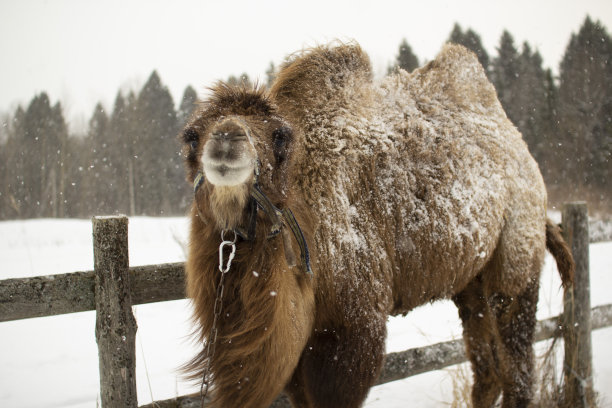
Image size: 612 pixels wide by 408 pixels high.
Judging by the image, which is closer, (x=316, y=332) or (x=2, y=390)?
(x=316, y=332)

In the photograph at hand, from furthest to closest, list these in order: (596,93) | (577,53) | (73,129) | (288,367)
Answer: (73,129), (577,53), (596,93), (288,367)

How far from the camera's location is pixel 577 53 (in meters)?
27.3

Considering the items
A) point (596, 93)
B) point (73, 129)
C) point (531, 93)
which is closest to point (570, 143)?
point (596, 93)

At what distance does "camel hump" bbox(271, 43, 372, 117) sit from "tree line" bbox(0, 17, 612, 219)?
22912 millimetres

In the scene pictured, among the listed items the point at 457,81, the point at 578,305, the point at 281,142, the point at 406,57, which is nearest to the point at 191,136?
the point at 281,142

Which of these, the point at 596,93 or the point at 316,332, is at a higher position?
the point at 596,93

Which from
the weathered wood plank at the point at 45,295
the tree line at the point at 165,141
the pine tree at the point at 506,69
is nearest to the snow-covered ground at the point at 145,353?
the weathered wood plank at the point at 45,295

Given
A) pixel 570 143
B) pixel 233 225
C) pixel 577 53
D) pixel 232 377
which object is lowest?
pixel 232 377

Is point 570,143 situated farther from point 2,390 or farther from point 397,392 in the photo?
point 2,390

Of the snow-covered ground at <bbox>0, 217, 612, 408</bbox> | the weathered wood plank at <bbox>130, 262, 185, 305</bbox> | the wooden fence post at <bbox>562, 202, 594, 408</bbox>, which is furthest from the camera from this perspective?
the wooden fence post at <bbox>562, 202, 594, 408</bbox>

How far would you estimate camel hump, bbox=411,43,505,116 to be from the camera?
3467 mm

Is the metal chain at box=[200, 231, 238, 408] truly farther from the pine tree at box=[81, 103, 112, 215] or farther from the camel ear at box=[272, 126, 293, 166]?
the pine tree at box=[81, 103, 112, 215]

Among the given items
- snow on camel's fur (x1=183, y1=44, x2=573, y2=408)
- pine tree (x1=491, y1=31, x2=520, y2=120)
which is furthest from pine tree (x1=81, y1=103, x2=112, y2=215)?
snow on camel's fur (x1=183, y1=44, x2=573, y2=408)

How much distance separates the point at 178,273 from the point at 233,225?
984 mm
